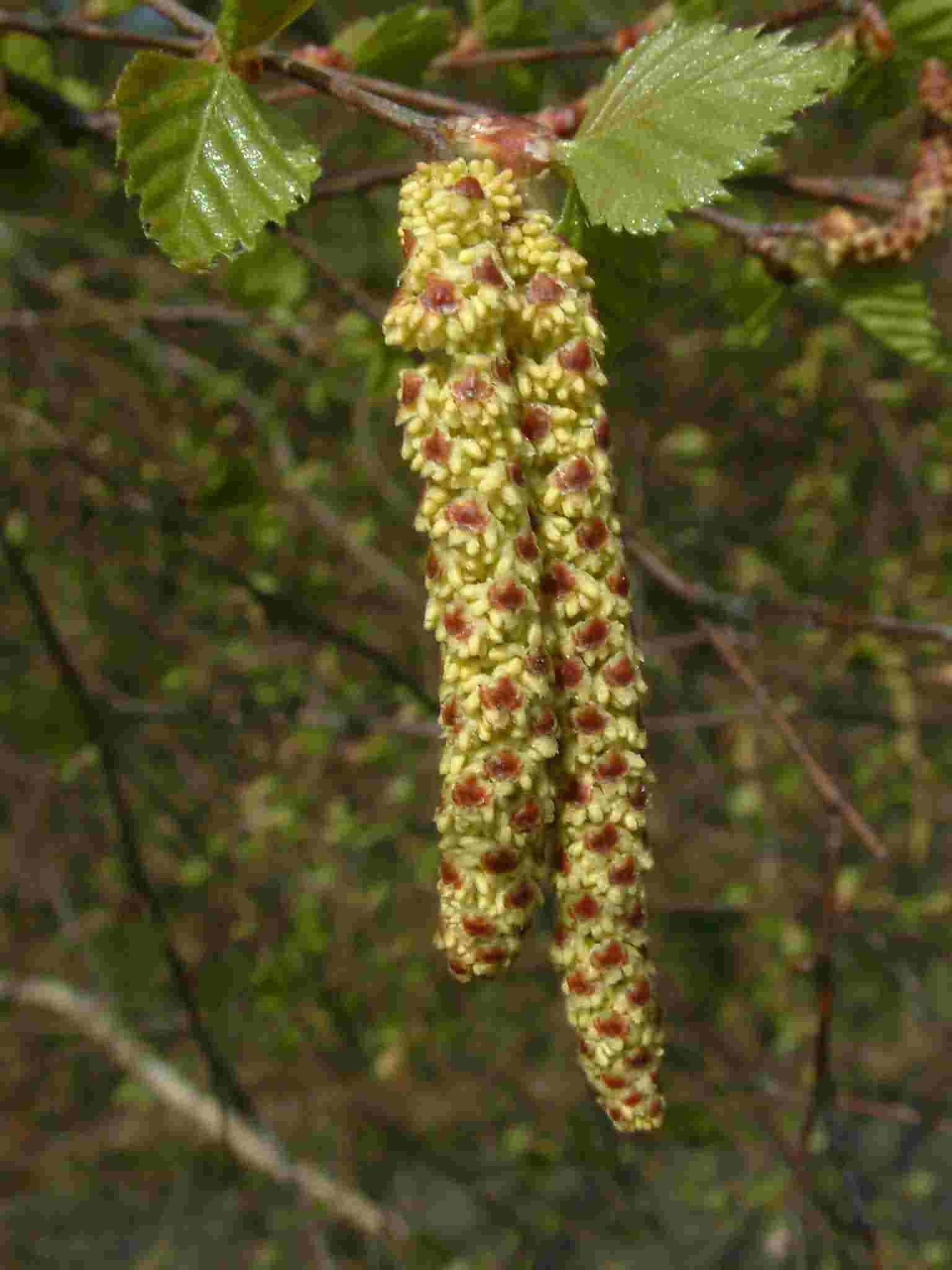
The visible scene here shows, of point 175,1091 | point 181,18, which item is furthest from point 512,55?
point 175,1091

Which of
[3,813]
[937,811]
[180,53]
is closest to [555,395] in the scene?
[180,53]

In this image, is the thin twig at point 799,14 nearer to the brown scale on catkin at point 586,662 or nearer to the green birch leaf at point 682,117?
the green birch leaf at point 682,117

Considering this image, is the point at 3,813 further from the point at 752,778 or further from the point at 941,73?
the point at 941,73

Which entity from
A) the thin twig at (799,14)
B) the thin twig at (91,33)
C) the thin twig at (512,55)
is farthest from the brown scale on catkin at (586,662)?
the thin twig at (512,55)

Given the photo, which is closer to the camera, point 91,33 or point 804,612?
point 91,33

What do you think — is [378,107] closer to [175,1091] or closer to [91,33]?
[91,33]

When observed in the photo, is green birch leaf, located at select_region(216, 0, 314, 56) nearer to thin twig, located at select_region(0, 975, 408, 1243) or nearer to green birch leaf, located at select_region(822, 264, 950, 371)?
green birch leaf, located at select_region(822, 264, 950, 371)

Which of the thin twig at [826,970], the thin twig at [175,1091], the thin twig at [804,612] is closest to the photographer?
the thin twig at [826,970]
